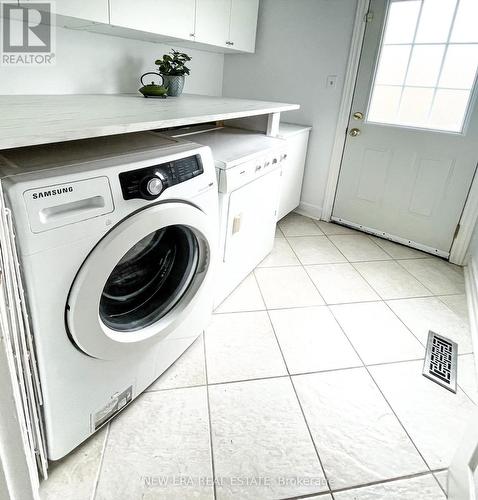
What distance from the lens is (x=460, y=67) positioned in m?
2.12

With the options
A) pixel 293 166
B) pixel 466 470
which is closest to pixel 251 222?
pixel 293 166

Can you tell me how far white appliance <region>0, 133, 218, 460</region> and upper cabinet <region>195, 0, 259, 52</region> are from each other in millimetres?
1258

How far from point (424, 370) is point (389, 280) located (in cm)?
78

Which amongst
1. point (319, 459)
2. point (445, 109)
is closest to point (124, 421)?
point (319, 459)

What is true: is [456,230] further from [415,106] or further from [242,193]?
[242,193]

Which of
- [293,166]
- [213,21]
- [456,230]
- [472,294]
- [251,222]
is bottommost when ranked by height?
[472,294]

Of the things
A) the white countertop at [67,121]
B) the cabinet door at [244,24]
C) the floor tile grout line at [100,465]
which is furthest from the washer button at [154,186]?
the cabinet door at [244,24]

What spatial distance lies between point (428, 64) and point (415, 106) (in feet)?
0.84

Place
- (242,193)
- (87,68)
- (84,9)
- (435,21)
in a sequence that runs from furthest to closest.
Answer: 1. (435,21)
2. (87,68)
3. (242,193)
4. (84,9)

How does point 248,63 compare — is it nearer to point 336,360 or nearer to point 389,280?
point 389,280

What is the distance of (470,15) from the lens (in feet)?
6.68

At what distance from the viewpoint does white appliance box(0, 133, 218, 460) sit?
0.75 metres

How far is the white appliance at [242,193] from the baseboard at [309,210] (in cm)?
97

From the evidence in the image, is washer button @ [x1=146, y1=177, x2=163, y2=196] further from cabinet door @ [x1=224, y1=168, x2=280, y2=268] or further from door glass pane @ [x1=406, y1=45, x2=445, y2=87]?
door glass pane @ [x1=406, y1=45, x2=445, y2=87]
